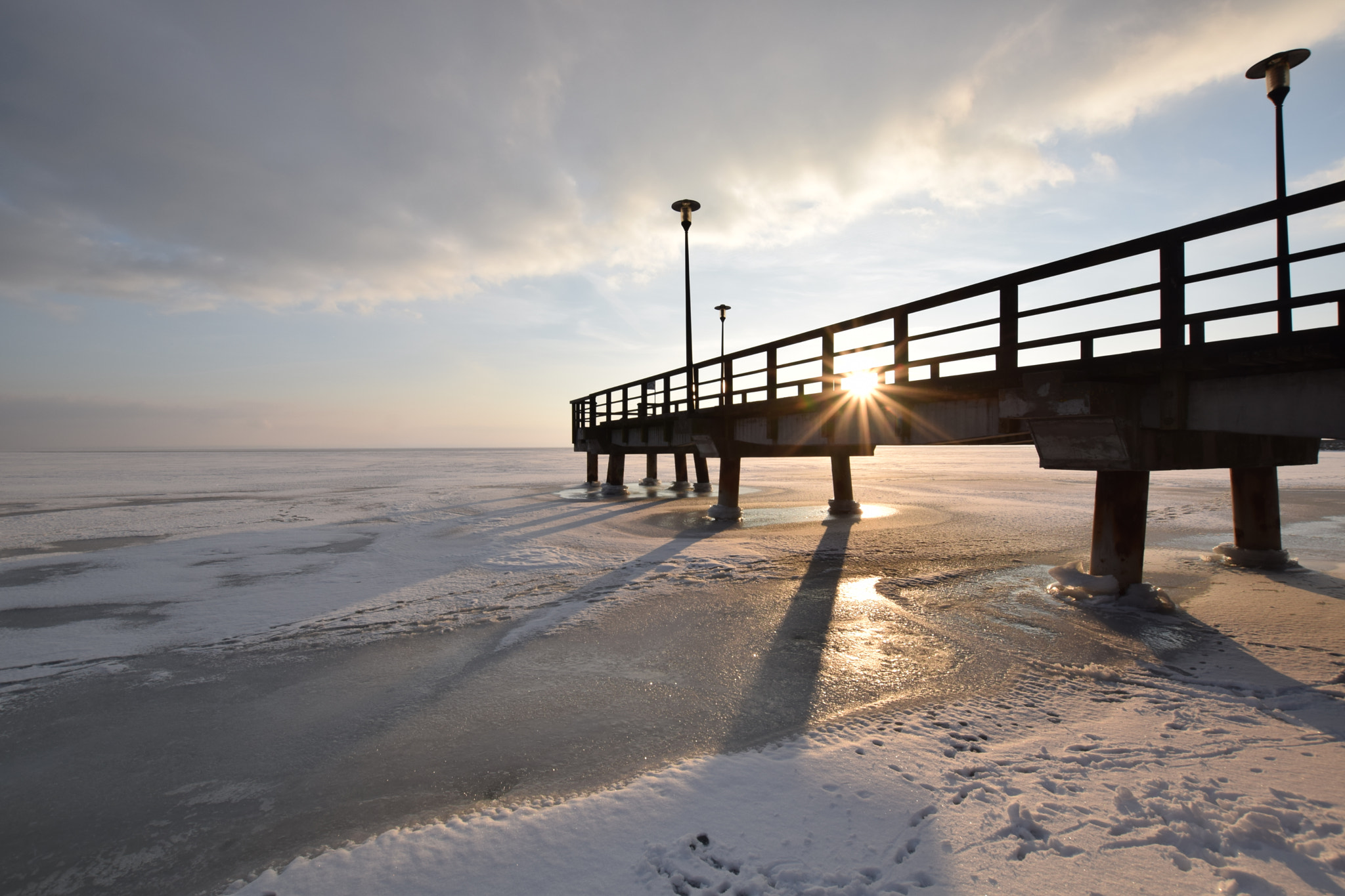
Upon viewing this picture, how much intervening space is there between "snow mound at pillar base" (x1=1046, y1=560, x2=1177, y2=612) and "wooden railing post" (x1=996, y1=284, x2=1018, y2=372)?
2.65 meters

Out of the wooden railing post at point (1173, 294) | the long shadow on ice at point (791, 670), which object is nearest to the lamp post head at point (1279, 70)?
the wooden railing post at point (1173, 294)

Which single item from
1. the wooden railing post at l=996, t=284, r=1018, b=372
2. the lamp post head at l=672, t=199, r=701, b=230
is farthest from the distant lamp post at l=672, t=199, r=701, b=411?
the wooden railing post at l=996, t=284, r=1018, b=372

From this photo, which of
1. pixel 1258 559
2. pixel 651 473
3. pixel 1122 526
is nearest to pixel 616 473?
pixel 651 473

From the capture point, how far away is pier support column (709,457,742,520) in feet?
48.7

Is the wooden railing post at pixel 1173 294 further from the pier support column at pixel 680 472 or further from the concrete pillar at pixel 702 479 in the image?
the pier support column at pixel 680 472

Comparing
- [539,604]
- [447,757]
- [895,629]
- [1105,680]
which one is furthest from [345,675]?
[1105,680]

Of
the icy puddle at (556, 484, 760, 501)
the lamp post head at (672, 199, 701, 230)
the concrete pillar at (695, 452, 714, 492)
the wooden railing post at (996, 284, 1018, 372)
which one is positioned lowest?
the icy puddle at (556, 484, 760, 501)

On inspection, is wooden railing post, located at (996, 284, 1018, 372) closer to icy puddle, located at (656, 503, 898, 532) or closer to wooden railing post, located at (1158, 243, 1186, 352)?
wooden railing post, located at (1158, 243, 1186, 352)

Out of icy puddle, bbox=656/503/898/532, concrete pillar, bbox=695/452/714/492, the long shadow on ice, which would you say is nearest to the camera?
the long shadow on ice

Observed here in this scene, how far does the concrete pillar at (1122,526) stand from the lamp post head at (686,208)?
44.2ft

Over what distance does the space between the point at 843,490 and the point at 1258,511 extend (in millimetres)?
8052

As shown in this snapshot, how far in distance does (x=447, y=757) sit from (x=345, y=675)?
1939mm

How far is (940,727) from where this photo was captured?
416 cm

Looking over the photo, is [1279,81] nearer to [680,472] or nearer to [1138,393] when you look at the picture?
[1138,393]
